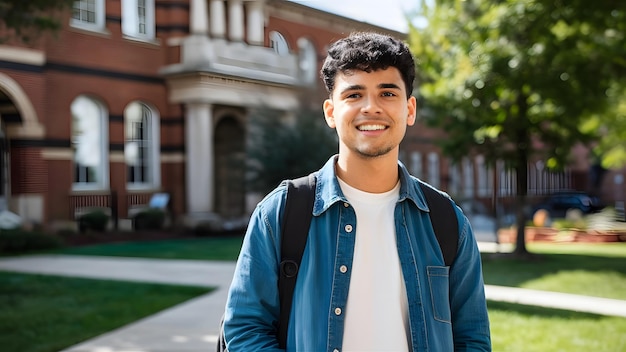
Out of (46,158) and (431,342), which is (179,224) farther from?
(431,342)

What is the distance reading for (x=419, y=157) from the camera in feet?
114

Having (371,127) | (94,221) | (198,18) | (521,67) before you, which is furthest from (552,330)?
(198,18)

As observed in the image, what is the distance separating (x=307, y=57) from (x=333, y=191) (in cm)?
2517

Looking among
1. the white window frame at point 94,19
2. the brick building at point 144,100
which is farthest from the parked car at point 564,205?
the white window frame at point 94,19

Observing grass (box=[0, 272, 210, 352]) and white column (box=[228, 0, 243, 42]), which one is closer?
grass (box=[0, 272, 210, 352])

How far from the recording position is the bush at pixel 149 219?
2084 centimetres

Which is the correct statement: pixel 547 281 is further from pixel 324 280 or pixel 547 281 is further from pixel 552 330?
pixel 324 280

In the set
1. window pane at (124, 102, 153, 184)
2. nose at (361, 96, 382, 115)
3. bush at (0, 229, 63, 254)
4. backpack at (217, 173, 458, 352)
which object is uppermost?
window pane at (124, 102, 153, 184)

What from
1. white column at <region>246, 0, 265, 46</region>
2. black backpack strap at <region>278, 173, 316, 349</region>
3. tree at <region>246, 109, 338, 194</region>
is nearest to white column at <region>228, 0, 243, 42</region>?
white column at <region>246, 0, 265, 46</region>

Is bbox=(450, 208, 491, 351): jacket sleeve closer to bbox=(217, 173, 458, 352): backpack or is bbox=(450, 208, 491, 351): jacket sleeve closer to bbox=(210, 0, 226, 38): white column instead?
bbox=(217, 173, 458, 352): backpack

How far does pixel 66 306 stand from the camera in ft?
29.2

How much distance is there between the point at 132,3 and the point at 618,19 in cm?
1500

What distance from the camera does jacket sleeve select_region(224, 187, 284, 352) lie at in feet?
7.30

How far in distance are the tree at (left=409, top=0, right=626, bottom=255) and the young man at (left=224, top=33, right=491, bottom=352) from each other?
8645 millimetres
